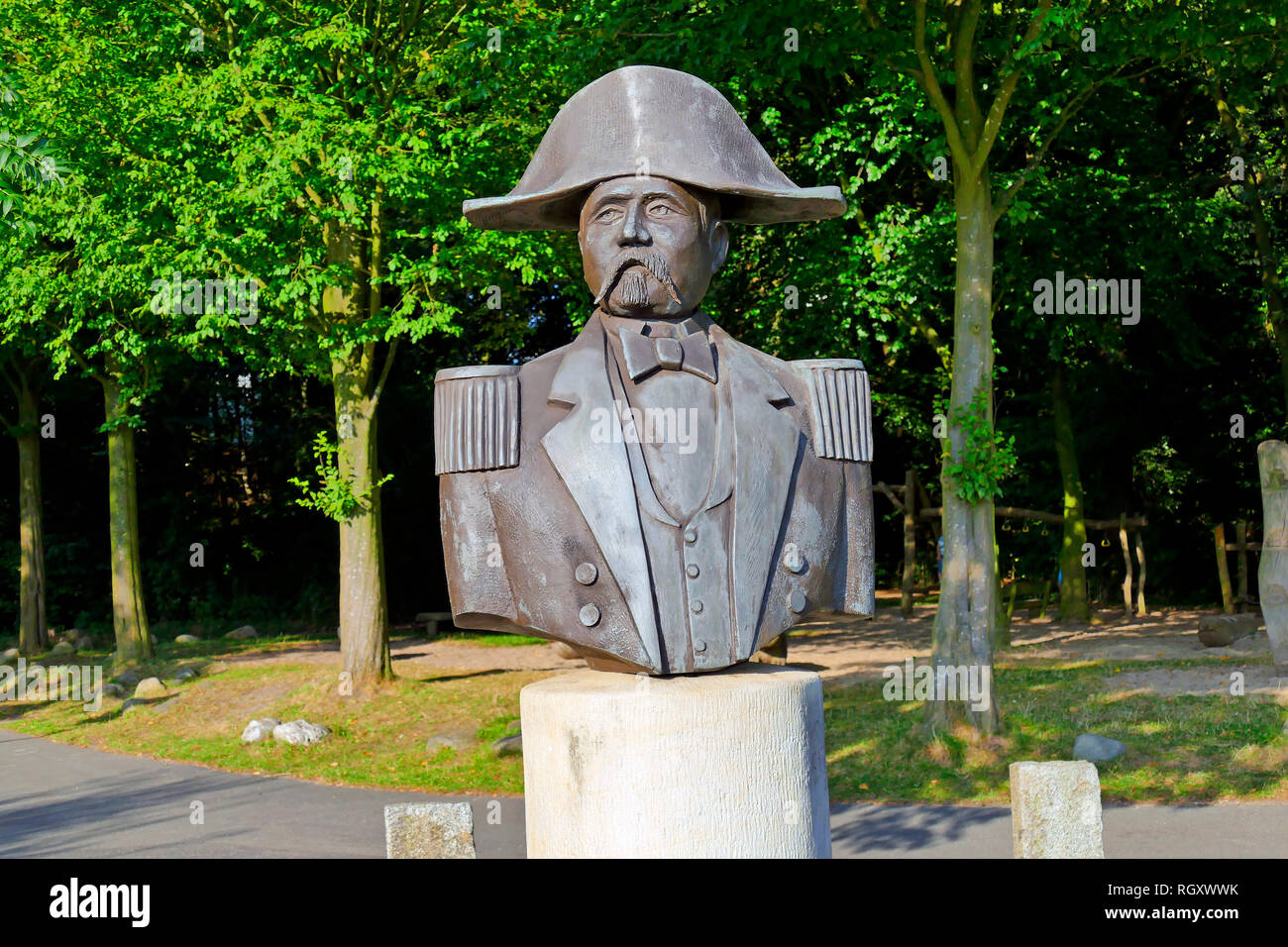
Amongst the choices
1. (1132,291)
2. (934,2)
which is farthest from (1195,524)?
(934,2)

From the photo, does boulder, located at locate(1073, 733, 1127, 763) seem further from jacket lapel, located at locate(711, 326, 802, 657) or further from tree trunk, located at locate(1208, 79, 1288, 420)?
tree trunk, located at locate(1208, 79, 1288, 420)

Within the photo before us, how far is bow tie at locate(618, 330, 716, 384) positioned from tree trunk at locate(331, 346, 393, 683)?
9.52 meters

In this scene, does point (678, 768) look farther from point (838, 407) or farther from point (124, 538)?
point (124, 538)

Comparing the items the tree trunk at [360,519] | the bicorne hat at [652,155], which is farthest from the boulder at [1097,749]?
the tree trunk at [360,519]

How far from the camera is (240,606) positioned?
2375cm

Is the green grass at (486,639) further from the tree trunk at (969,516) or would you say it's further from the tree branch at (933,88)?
the tree branch at (933,88)

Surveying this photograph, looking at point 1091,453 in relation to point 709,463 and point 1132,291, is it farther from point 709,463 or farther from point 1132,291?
point 709,463

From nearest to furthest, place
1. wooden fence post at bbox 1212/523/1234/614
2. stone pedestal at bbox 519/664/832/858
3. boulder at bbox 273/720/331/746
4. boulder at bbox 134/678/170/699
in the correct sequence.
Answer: stone pedestal at bbox 519/664/832/858 → boulder at bbox 273/720/331/746 → boulder at bbox 134/678/170/699 → wooden fence post at bbox 1212/523/1234/614

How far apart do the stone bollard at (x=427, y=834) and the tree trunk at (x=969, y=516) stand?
6227 mm

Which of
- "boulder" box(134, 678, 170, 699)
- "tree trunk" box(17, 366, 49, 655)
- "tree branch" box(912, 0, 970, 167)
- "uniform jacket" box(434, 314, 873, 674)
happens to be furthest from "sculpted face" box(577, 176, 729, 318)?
"tree trunk" box(17, 366, 49, 655)

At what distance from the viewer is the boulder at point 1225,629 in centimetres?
1556

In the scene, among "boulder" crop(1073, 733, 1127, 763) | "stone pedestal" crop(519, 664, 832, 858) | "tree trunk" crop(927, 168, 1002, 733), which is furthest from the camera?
"tree trunk" crop(927, 168, 1002, 733)

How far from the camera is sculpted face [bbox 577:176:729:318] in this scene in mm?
4398

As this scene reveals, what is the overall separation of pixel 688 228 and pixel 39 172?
5.21m
